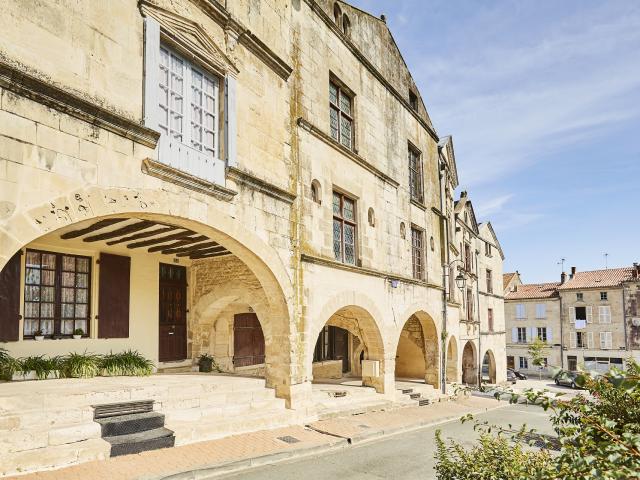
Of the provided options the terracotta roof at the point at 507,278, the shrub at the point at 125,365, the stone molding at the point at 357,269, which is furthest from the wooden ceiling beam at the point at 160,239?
the terracotta roof at the point at 507,278

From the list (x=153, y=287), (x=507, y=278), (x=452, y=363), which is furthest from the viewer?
(x=507, y=278)

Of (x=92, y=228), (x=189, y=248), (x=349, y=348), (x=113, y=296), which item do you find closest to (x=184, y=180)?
(x=92, y=228)

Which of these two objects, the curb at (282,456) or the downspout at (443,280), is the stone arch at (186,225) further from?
the downspout at (443,280)

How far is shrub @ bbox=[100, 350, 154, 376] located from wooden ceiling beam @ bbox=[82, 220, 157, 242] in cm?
225

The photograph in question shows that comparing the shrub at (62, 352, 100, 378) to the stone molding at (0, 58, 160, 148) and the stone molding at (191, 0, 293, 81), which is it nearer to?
the stone molding at (0, 58, 160, 148)

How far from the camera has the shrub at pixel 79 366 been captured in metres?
8.52

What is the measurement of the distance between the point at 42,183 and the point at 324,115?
7380mm

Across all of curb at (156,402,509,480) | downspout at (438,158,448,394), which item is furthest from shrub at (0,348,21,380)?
downspout at (438,158,448,394)

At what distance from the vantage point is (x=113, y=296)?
9867 mm

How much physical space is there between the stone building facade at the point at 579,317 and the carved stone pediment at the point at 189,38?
122 ft

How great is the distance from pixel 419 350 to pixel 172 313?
1020 centimetres

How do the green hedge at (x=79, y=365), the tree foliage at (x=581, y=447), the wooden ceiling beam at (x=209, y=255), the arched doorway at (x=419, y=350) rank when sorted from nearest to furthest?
the tree foliage at (x=581, y=447), the green hedge at (x=79, y=365), the wooden ceiling beam at (x=209, y=255), the arched doorway at (x=419, y=350)

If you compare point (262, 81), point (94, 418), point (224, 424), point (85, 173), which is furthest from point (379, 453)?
point (262, 81)

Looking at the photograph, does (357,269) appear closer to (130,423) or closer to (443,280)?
(130,423)
